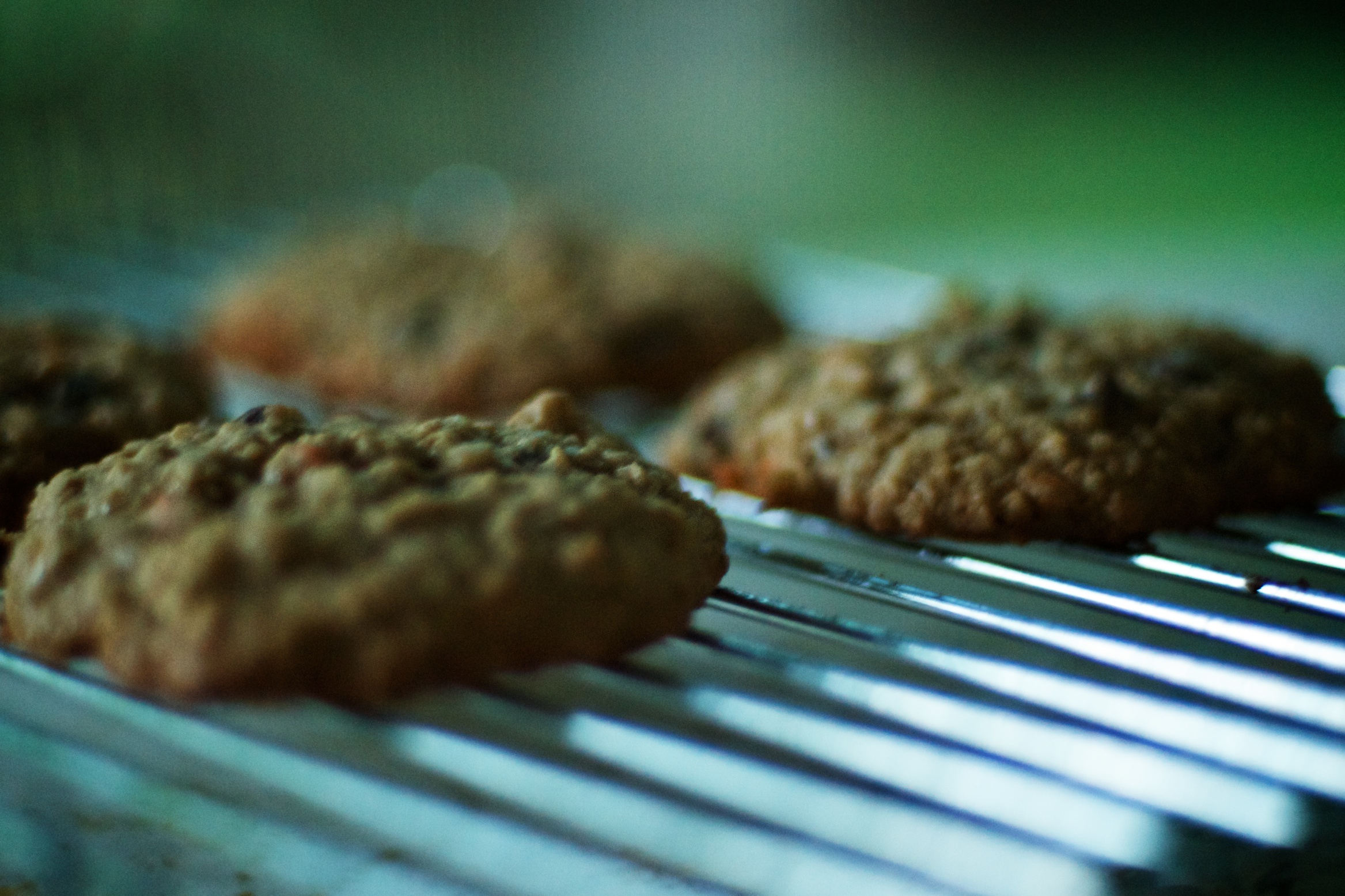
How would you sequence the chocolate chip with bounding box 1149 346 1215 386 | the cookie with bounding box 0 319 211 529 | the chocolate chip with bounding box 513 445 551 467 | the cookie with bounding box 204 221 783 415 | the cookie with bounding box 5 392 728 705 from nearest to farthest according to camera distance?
the cookie with bounding box 5 392 728 705
the chocolate chip with bounding box 513 445 551 467
the cookie with bounding box 0 319 211 529
the chocolate chip with bounding box 1149 346 1215 386
the cookie with bounding box 204 221 783 415

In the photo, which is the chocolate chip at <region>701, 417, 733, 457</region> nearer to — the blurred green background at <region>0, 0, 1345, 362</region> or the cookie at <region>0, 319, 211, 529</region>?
the cookie at <region>0, 319, 211, 529</region>

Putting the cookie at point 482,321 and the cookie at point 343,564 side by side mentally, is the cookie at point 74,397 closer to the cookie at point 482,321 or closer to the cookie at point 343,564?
the cookie at point 343,564

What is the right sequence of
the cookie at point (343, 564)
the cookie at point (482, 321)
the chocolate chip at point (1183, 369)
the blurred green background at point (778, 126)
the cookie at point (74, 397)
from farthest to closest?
the blurred green background at point (778, 126) < the cookie at point (482, 321) < the chocolate chip at point (1183, 369) < the cookie at point (74, 397) < the cookie at point (343, 564)

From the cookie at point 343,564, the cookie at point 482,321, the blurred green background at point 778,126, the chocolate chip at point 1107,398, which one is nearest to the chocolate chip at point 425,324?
the cookie at point 482,321

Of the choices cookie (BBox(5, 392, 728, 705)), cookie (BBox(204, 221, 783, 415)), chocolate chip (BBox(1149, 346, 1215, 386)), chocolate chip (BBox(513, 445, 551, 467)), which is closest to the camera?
cookie (BBox(5, 392, 728, 705))

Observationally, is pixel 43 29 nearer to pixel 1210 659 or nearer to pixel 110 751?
pixel 110 751

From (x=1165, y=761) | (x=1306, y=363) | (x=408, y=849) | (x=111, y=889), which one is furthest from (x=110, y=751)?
(x=1306, y=363)

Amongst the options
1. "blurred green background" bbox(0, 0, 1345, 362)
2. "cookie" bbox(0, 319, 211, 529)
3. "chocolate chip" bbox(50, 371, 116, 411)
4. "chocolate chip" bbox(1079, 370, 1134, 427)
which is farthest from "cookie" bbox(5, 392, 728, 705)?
"blurred green background" bbox(0, 0, 1345, 362)
